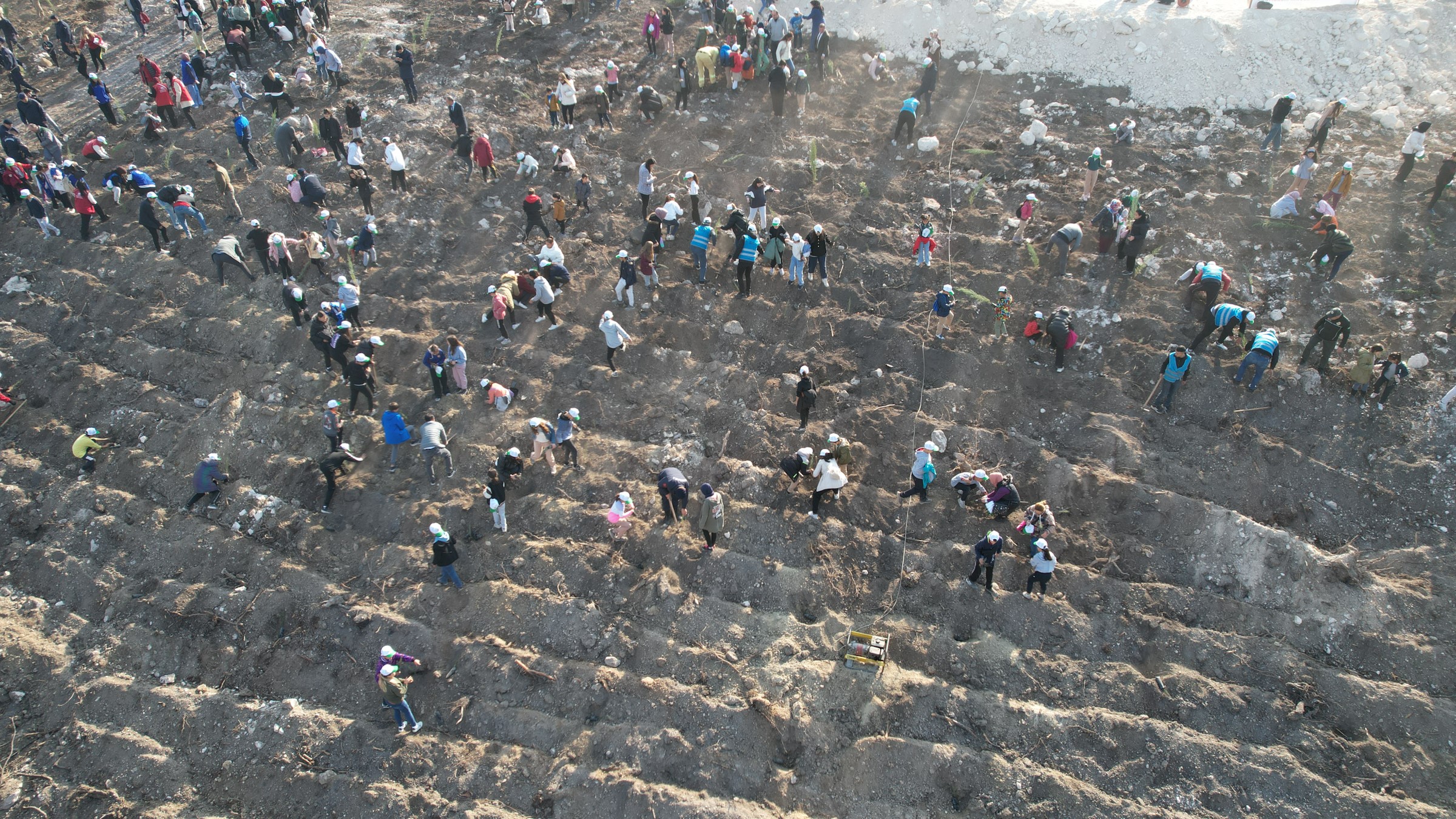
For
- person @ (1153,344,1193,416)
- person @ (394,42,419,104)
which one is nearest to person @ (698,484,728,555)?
person @ (1153,344,1193,416)

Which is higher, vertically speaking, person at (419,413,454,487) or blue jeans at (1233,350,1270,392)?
blue jeans at (1233,350,1270,392)

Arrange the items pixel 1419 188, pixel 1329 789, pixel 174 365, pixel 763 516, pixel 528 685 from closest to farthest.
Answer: pixel 1329 789, pixel 528 685, pixel 763 516, pixel 174 365, pixel 1419 188

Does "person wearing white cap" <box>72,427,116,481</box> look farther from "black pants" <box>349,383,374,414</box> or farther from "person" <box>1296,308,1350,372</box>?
"person" <box>1296,308,1350,372</box>

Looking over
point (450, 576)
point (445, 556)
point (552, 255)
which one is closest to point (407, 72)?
point (552, 255)

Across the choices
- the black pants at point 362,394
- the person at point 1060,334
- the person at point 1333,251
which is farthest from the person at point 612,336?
the person at point 1333,251

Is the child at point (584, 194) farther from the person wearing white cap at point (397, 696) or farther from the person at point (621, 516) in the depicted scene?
the person wearing white cap at point (397, 696)

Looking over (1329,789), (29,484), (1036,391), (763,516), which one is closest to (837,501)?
(763,516)

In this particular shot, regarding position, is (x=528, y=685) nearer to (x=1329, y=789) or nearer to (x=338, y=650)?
(x=338, y=650)
